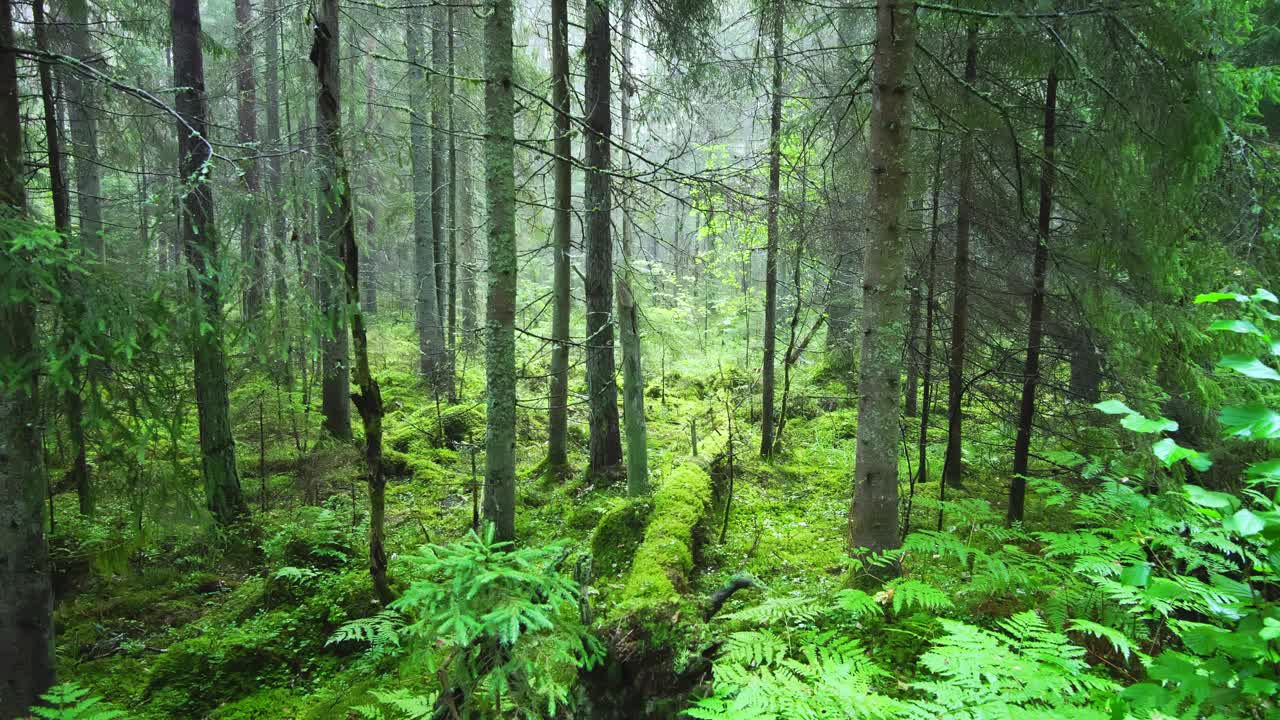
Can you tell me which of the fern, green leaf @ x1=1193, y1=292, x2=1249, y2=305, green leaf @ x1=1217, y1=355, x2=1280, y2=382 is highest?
green leaf @ x1=1193, y1=292, x2=1249, y2=305

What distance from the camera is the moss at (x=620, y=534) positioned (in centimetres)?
566

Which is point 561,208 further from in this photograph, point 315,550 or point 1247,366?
point 1247,366

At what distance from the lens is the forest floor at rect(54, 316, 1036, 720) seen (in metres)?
4.46

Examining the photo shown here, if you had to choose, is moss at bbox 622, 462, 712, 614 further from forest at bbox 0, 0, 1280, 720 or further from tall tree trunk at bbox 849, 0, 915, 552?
tall tree trunk at bbox 849, 0, 915, 552

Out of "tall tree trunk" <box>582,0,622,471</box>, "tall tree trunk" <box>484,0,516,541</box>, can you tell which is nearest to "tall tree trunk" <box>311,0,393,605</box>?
"tall tree trunk" <box>484,0,516,541</box>


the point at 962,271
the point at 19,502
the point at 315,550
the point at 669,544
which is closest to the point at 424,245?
the point at 315,550

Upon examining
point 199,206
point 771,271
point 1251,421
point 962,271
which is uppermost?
point 199,206

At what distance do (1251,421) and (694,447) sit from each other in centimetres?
714

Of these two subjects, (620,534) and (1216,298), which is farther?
(620,534)

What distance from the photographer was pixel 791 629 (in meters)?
3.41

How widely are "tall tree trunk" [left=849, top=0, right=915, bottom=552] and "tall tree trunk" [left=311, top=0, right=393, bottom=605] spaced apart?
362cm

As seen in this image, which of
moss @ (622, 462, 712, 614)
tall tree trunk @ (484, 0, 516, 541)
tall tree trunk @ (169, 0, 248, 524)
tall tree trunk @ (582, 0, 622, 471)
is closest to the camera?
moss @ (622, 462, 712, 614)

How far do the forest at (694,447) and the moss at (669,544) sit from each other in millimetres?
61

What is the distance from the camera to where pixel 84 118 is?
6.78 m
